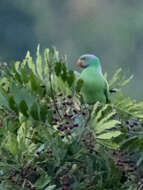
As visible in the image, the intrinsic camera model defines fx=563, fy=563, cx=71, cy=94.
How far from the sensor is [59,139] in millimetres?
1357

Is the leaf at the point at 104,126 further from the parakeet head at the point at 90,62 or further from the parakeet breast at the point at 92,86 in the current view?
the parakeet head at the point at 90,62

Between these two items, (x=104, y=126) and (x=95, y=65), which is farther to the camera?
(x=95, y=65)

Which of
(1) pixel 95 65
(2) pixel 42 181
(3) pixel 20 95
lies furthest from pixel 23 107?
(1) pixel 95 65

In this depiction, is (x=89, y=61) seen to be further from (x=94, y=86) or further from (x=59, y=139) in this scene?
(x=59, y=139)

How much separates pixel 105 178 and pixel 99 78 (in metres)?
0.31

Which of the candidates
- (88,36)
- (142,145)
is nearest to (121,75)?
(142,145)

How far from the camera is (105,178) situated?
56.2 inches

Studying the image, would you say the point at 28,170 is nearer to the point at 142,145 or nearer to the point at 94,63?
the point at 142,145

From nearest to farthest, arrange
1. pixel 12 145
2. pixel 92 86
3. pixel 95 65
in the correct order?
1. pixel 12 145
2. pixel 92 86
3. pixel 95 65

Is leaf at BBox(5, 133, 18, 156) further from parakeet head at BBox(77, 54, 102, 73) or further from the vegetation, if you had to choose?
parakeet head at BBox(77, 54, 102, 73)

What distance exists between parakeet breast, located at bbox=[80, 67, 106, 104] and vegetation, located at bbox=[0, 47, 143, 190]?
0.20 ft

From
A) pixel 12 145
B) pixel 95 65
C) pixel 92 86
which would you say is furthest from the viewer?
pixel 95 65

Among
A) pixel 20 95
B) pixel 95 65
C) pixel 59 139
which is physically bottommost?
pixel 59 139

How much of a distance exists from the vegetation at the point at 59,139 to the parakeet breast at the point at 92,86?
2.4 inches
